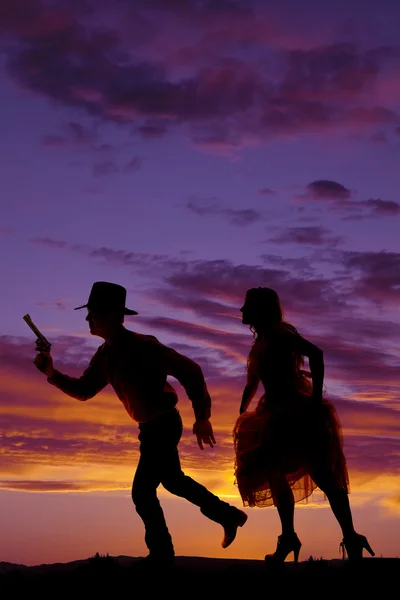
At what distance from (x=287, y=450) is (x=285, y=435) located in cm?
22

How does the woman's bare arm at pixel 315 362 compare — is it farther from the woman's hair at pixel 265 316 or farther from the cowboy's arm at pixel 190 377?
the cowboy's arm at pixel 190 377

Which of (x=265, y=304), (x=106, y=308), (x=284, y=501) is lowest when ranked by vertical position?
(x=284, y=501)

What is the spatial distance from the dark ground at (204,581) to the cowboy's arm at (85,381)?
189 centimetres

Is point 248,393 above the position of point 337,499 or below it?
above

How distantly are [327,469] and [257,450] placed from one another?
33.1 inches

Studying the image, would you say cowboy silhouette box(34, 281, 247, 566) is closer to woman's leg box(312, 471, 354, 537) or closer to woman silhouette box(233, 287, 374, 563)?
woman silhouette box(233, 287, 374, 563)

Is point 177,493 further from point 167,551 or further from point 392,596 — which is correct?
point 392,596

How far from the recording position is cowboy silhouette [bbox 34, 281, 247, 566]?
11.0 m

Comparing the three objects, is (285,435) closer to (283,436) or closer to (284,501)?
(283,436)

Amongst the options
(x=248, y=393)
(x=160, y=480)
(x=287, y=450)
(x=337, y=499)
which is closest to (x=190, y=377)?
(x=248, y=393)

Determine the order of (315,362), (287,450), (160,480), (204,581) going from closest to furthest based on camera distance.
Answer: (204,581) → (315,362) → (160,480) → (287,450)

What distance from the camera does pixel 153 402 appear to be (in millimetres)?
11156

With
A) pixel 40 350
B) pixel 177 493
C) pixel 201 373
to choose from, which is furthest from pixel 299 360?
pixel 40 350

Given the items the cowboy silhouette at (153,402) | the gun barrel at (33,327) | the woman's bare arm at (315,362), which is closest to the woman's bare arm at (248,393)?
the cowboy silhouette at (153,402)
